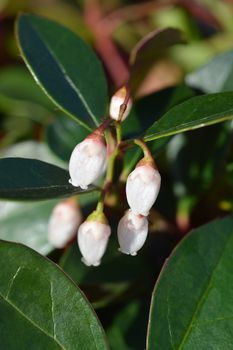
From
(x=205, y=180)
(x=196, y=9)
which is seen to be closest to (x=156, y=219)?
(x=205, y=180)

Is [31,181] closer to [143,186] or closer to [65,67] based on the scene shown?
[143,186]

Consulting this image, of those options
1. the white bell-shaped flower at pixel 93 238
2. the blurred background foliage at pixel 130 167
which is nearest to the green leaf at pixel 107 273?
the blurred background foliage at pixel 130 167

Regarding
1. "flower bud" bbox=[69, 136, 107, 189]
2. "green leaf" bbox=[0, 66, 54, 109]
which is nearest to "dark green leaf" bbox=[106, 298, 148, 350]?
"flower bud" bbox=[69, 136, 107, 189]

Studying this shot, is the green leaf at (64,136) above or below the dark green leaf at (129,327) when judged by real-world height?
above

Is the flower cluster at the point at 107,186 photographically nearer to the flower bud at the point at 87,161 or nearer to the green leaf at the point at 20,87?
the flower bud at the point at 87,161

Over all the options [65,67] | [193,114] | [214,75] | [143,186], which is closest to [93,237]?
[143,186]

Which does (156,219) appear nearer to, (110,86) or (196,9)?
(110,86)

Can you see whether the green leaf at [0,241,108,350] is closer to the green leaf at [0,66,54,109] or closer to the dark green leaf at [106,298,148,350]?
the dark green leaf at [106,298,148,350]
